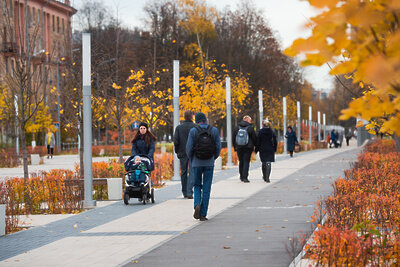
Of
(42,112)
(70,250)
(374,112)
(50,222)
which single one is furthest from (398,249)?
(42,112)

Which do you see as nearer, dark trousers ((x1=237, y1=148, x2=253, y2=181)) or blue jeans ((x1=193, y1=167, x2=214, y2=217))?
blue jeans ((x1=193, y1=167, x2=214, y2=217))

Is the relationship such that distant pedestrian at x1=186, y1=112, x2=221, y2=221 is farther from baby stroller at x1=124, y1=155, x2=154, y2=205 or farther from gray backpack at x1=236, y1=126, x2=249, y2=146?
gray backpack at x1=236, y1=126, x2=249, y2=146

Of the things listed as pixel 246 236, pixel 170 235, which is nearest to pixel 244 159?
pixel 170 235

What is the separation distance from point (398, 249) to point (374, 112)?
2.74 meters

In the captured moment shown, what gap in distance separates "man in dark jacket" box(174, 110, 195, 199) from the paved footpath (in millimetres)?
306

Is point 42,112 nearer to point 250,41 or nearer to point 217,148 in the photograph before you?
point 250,41

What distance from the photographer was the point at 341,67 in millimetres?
4305

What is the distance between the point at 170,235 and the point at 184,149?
5.83 m

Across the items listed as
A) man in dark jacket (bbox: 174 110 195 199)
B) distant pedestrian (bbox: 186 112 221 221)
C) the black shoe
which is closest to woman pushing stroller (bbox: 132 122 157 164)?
man in dark jacket (bbox: 174 110 195 199)

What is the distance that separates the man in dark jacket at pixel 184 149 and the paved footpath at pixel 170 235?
0.31 metres

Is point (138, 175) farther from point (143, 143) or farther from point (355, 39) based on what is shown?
point (355, 39)

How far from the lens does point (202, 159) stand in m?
12.6

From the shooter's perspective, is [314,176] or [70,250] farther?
[314,176]

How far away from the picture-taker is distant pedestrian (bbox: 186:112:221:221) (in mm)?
12555
